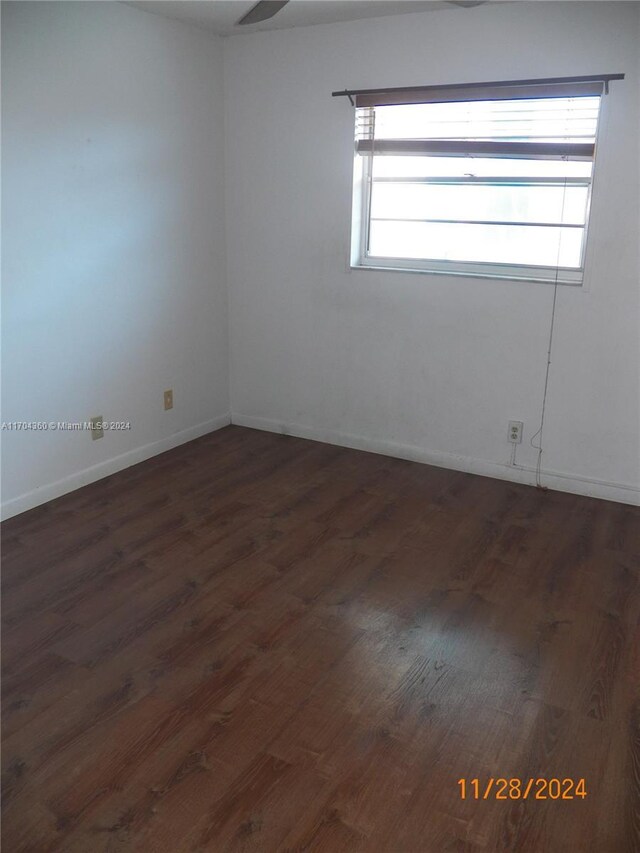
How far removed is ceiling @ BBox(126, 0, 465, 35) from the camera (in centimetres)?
329

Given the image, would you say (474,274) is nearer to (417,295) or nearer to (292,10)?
(417,295)

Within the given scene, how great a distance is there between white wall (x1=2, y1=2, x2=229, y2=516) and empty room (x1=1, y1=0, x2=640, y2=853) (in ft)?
0.06

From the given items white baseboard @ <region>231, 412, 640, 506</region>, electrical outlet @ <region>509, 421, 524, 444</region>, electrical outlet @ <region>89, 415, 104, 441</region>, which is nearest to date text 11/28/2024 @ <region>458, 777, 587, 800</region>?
white baseboard @ <region>231, 412, 640, 506</region>

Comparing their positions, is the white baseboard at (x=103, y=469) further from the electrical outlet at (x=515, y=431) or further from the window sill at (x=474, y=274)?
the electrical outlet at (x=515, y=431)

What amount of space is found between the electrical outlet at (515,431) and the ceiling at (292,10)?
6.96ft

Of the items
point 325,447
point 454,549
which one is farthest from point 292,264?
point 454,549

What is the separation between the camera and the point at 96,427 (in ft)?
11.9

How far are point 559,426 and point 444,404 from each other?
2.12 feet

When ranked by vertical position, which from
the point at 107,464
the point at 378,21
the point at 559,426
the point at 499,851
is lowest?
the point at 499,851

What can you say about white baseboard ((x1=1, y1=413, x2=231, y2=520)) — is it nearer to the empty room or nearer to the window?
the empty room

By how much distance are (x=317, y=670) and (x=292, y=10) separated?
313cm

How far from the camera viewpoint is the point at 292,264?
4.20 m

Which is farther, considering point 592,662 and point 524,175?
point 524,175

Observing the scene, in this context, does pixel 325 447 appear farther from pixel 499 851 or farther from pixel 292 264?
pixel 499 851
